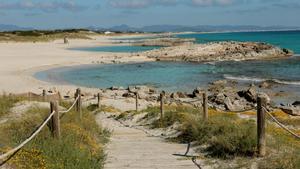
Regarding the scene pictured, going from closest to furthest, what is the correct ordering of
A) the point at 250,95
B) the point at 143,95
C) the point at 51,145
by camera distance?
the point at 51,145 → the point at 250,95 → the point at 143,95

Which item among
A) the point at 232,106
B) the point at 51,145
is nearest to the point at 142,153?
the point at 51,145

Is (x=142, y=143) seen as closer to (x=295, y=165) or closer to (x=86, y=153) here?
(x=86, y=153)

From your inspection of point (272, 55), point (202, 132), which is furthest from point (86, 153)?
point (272, 55)

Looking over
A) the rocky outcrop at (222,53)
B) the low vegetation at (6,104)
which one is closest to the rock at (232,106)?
the low vegetation at (6,104)

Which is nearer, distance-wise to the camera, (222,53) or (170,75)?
(170,75)

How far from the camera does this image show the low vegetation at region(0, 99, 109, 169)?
7402 mm

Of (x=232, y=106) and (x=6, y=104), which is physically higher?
(x=6, y=104)

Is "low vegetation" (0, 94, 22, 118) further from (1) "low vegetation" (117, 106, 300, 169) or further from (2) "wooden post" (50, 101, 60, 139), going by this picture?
(1) "low vegetation" (117, 106, 300, 169)

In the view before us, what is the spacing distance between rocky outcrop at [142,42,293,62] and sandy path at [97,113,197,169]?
2039 inches

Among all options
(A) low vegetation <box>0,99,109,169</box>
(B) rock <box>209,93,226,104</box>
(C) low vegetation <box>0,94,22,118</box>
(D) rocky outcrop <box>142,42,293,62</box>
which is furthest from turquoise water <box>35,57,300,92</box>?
(A) low vegetation <box>0,99,109,169</box>

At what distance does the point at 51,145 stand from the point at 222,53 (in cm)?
6730

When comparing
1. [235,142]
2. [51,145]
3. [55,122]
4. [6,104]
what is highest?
[55,122]

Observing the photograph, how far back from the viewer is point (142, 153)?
1130cm

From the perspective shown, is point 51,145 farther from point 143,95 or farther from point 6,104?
point 143,95
